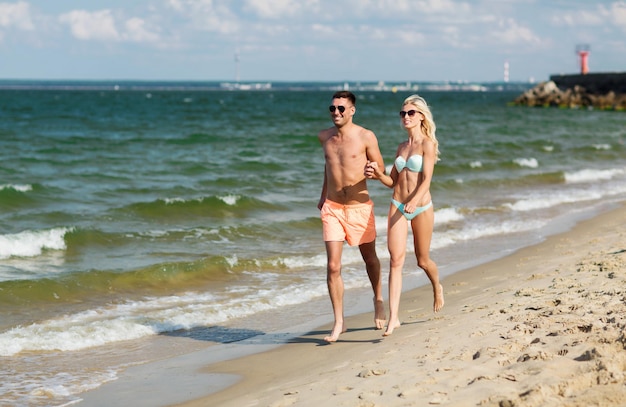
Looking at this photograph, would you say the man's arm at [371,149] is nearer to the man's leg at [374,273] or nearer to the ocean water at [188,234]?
the man's leg at [374,273]

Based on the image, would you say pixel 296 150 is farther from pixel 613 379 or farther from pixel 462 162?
pixel 613 379

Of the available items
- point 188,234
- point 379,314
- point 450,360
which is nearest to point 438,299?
point 379,314

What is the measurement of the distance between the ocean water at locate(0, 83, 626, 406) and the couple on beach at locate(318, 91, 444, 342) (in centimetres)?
171

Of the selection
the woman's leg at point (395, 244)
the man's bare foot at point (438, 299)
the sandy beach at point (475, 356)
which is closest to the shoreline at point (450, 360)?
the sandy beach at point (475, 356)

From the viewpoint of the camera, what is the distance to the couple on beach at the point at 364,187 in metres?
6.64

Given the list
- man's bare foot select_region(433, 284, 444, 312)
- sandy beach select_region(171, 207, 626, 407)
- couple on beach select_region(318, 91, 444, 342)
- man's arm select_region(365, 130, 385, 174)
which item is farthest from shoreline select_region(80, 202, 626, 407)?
man's arm select_region(365, 130, 385, 174)

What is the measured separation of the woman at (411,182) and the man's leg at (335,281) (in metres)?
0.44

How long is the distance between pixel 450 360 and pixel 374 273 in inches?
65.4

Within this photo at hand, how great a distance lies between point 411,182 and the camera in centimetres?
668

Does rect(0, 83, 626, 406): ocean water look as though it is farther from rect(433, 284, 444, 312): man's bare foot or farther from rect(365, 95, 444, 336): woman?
rect(365, 95, 444, 336): woman

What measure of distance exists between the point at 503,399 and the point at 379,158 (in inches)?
107

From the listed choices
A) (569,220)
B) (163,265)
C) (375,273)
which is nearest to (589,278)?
(375,273)

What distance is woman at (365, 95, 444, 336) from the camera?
6609mm

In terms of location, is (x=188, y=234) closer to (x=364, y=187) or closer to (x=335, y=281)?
(x=335, y=281)
